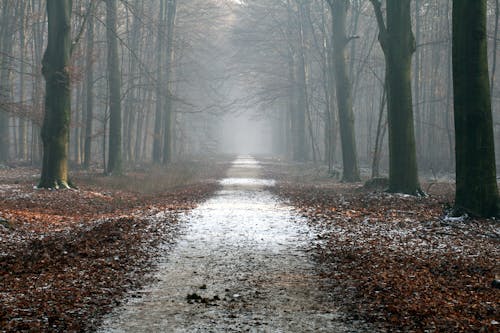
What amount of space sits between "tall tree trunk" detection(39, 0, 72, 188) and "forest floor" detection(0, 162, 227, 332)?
0.77m

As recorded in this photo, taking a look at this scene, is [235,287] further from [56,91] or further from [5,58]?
[5,58]

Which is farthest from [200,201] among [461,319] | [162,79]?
[162,79]

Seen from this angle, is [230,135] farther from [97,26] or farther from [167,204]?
[167,204]

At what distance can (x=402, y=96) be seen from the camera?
14.5 m

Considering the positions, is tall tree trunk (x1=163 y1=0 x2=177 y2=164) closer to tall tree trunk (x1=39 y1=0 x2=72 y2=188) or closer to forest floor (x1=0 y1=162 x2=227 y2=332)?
tall tree trunk (x1=39 y1=0 x2=72 y2=188)

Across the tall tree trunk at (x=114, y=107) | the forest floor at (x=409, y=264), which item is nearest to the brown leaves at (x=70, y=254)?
the forest floor at (x=409, y=264)

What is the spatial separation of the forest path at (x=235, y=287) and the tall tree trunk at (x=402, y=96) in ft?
16.6

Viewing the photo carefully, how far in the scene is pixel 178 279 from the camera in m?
6.86

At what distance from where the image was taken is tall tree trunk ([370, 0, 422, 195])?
47.2ft

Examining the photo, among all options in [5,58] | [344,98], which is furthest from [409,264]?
[5,58]

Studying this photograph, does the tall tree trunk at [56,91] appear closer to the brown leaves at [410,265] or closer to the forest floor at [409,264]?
the forest floor at [409,264]

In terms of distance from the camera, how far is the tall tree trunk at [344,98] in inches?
831

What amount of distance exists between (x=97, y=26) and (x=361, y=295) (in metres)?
30.3

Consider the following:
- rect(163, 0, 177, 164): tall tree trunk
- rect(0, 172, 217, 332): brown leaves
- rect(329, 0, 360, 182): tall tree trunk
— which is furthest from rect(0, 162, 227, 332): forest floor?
rect(163, 0, 177, 164): tall tree trunk
